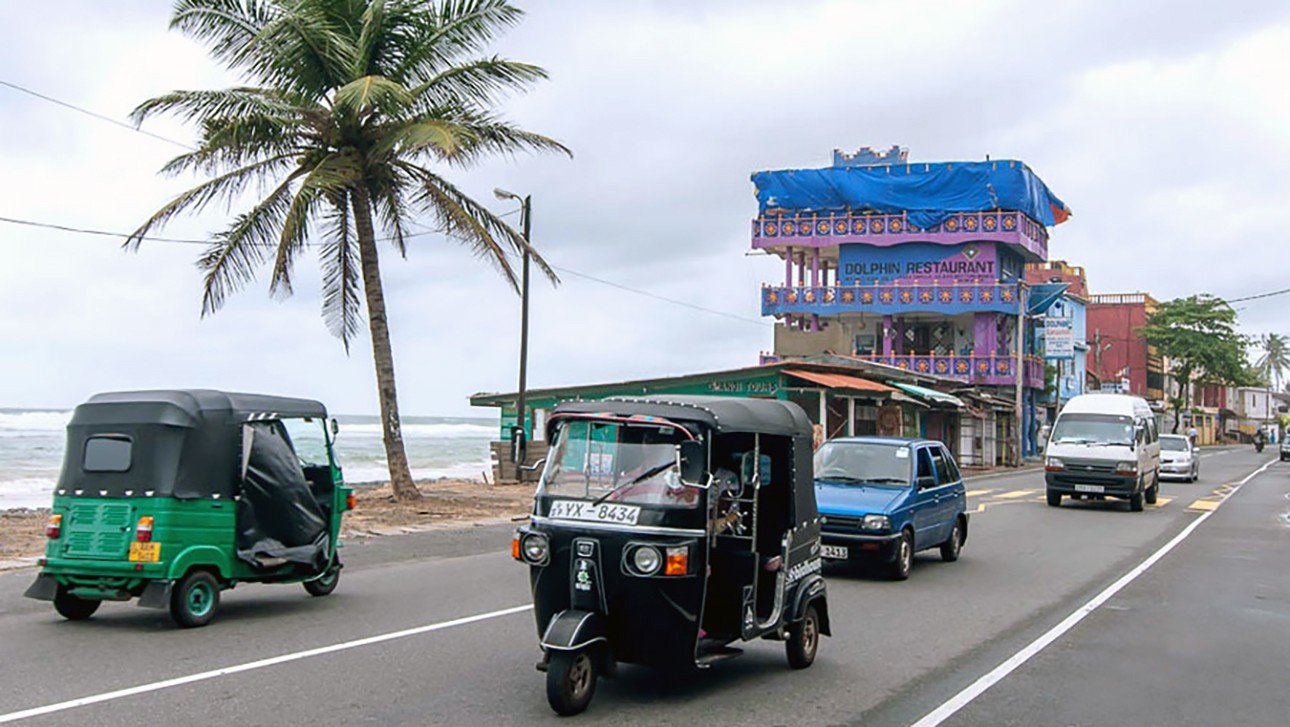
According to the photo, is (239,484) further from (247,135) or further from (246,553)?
(247,135)

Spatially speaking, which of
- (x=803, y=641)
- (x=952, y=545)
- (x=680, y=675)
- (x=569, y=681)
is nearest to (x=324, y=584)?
(x=680, y=675)

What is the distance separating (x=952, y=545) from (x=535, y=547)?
33.4ft

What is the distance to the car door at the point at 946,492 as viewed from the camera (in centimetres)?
1589

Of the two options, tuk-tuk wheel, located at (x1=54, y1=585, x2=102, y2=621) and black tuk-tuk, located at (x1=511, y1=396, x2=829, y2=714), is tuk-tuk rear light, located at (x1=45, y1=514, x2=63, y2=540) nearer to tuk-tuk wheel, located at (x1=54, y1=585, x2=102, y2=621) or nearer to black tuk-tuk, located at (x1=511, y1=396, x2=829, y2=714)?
tuk-tuk wheel, located at (x1=54, y1=585, x2=102, y2=621)

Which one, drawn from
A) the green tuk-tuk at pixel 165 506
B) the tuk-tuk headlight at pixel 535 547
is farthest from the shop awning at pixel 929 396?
the tuk-tuk headlight at pixel 535 547

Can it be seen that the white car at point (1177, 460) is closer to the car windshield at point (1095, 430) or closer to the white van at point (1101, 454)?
the white van at point (1101, 454)

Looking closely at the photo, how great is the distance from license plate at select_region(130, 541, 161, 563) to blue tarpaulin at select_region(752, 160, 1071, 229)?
179 feet

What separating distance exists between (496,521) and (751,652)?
42.2 ft

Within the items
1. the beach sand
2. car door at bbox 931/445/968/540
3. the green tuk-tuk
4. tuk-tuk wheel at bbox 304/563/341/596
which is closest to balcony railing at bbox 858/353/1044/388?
the beach sand

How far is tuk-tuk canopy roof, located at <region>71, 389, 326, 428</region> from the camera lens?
1059 cm

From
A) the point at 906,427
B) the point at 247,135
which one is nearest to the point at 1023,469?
the point at 906,427

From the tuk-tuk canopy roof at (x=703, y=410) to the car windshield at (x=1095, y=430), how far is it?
19475 millimetres

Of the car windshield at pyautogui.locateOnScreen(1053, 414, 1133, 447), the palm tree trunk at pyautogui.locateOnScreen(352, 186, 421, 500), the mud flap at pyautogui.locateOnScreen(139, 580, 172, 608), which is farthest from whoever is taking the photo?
the car windshield at pyautogui.locateOnScreen(1053, 414, 1133, 447)

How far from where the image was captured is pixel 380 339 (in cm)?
2278
